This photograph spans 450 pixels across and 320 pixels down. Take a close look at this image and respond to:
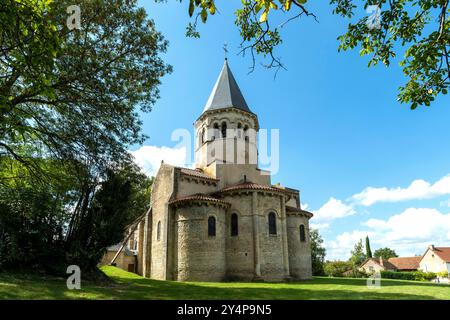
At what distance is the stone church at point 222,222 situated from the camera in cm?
2200

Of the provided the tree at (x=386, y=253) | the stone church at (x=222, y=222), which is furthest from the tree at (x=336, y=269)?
the tree at (x=386, y=253)

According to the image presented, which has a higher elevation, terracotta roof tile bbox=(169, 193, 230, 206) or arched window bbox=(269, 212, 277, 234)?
terracotta roof tile bbox=(169, 193, 230, 206)

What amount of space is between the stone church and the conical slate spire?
2.15 ft

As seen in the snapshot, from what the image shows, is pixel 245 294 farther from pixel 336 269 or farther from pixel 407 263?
pixel 407 263

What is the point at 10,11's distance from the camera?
6074 millimetres

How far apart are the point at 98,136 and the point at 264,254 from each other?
14.4 metres

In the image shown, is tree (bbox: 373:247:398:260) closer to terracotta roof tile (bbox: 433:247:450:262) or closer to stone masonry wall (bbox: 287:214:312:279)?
terracotta roof tile (bbox: 433:247:450:262)

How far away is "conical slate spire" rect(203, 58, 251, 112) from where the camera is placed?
Answer: 29.2m

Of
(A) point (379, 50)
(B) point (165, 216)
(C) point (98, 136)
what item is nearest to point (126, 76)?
(C) point (98, 136)

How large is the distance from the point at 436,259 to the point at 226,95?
5489 cm

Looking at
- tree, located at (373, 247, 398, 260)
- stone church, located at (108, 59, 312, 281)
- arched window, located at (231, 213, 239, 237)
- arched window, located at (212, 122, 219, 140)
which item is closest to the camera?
stone church, located at (108, 59, 312, 281)

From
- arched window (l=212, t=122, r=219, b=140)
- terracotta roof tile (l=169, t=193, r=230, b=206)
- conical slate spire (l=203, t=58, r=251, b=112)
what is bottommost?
terracotta roof tile (l=169, t=193, r=230, b=206)

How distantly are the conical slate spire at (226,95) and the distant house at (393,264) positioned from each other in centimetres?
4714

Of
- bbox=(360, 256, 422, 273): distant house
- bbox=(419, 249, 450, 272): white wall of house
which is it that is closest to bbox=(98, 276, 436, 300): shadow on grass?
bbox=(360, 256, 422, 273): distant house
